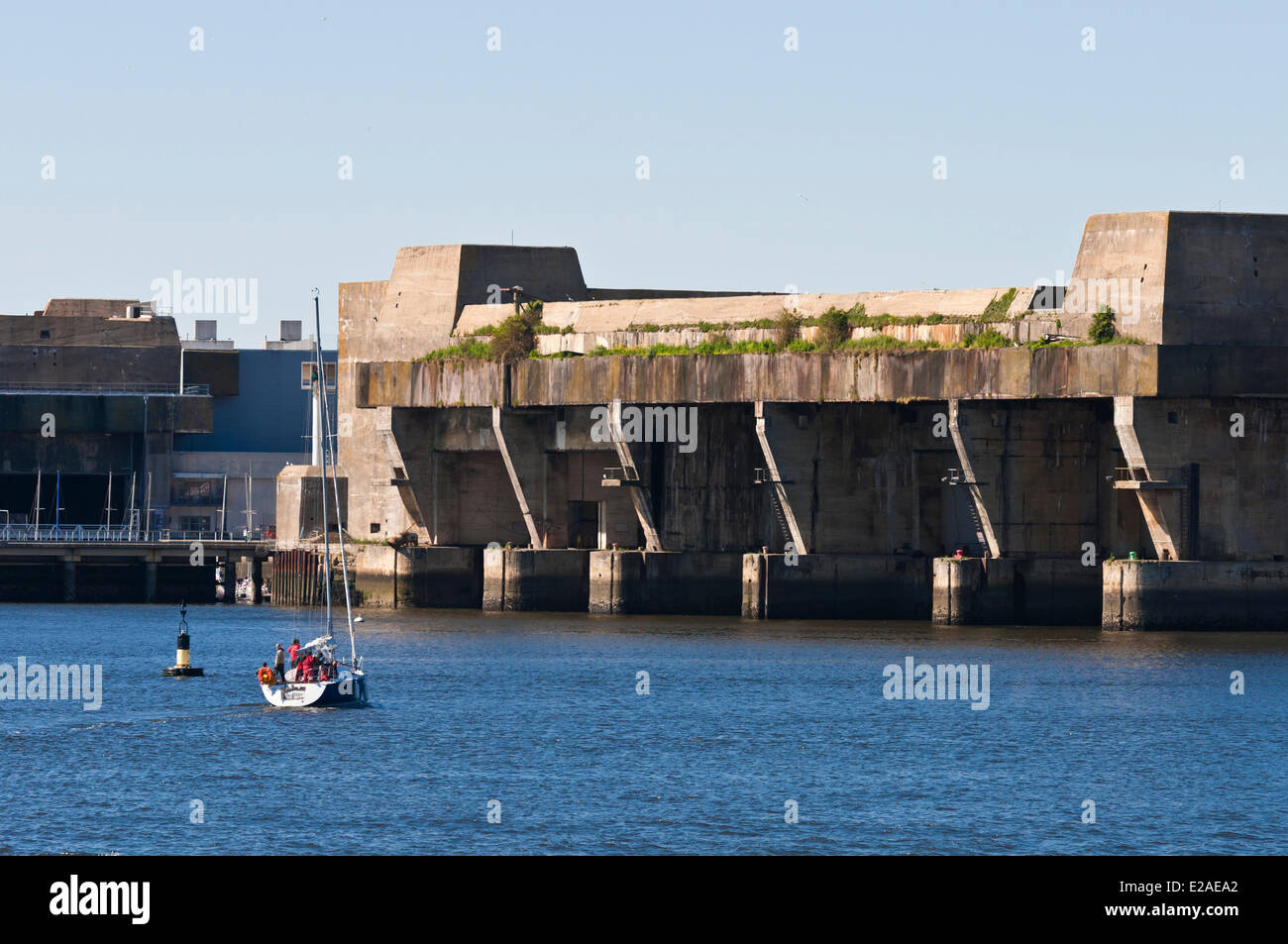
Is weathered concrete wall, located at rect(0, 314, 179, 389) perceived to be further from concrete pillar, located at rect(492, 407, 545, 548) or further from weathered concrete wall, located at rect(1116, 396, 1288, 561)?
weathered concrete wall, located at rect(1116, 396, 1288, 561)

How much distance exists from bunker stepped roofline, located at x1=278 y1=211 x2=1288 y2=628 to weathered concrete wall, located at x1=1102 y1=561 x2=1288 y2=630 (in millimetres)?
99

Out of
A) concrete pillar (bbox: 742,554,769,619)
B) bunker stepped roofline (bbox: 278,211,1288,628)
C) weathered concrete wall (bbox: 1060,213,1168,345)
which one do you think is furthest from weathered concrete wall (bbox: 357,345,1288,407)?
concrete pillar (bbox: 742,554,769,619)

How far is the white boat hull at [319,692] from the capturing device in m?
64.0

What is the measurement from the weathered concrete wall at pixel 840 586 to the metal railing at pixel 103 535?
1597 inches

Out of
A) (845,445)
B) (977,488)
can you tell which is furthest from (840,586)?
(977,488)

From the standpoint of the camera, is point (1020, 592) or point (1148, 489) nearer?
point (1148, 489)

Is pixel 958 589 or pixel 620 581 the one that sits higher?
pixel 958 589

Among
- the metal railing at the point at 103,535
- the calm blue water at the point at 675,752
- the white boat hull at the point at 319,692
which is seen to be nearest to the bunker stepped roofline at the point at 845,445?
the calm blue water at the point at 675,752

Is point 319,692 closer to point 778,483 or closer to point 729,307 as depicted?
point 778,483

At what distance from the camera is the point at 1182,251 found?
85312mm

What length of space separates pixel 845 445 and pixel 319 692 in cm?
4249

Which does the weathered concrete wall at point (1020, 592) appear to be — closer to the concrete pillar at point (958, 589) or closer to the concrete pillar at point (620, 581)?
the concrete pillar at point (958, 589)

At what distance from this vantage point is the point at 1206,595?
8625cm
